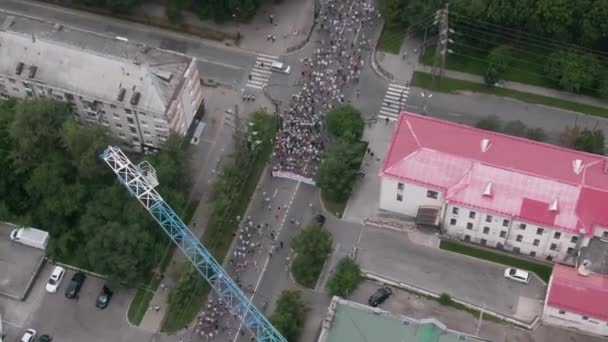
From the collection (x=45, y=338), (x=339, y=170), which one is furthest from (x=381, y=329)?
(x=45, y=338)

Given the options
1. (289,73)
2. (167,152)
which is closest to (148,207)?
(167,152)

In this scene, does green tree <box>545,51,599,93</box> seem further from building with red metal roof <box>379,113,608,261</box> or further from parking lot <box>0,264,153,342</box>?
parking lot <box>0,264,153,342</box>

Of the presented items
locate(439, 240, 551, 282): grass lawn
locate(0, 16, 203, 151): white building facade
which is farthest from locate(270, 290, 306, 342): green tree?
locate(0, 16, 203, 151): white building facade

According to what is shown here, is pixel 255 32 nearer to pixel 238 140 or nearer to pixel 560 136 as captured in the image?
pixel 238 140

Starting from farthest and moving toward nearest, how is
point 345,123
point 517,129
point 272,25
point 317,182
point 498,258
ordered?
1. point 272,25
2. point 345,123
3. point 517,129
4. point 317,182
5. point 498,258

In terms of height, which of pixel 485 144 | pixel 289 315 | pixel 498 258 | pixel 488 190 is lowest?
pixel 289 315

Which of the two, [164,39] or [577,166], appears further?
[164,39]

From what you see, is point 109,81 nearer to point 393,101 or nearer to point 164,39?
point 164,39
